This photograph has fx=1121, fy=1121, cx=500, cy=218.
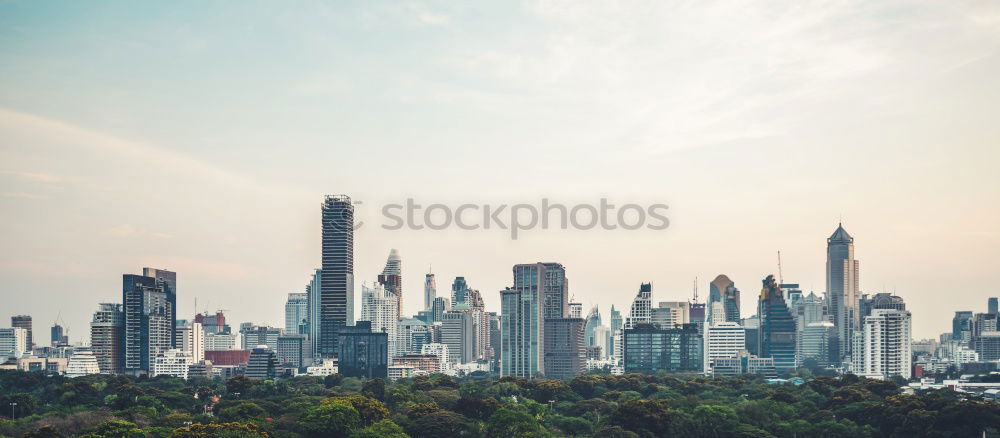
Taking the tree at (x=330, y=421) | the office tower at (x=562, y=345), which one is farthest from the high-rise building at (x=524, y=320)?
the tree at (x=330, y=421)

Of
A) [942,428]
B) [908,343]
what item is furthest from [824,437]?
[908,343]

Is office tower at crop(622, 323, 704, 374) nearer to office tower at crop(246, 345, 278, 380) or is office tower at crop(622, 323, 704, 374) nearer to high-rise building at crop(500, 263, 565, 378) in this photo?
high-rise building at crop(500, 263, 565, 378)

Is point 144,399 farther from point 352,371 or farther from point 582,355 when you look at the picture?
point 582,355

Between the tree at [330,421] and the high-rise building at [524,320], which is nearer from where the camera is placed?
the tree at [330,421]

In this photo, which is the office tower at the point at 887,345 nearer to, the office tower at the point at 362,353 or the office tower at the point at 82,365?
the office tower at the point at 362,353

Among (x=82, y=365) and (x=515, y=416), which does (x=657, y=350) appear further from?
(x=515, y=416)
